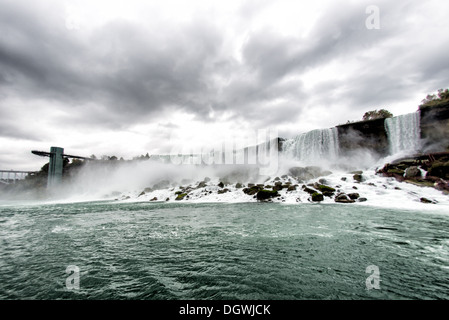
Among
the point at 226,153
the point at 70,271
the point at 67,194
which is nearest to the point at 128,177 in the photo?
the point at 67,194

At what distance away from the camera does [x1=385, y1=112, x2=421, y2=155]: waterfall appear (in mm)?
27016

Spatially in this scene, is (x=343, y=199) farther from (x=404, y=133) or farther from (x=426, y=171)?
(x=404, y=133)

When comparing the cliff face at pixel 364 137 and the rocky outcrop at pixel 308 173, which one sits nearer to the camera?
the rocky outcrop at pixel 308 173

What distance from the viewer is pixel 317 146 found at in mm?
34312

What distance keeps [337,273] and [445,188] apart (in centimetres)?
1997

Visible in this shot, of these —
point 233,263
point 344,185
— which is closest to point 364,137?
point 344,185

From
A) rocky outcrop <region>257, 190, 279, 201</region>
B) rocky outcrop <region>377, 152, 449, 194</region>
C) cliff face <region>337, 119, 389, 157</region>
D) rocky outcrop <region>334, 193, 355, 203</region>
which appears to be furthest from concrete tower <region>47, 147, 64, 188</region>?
rocky outcrop <region>377, 152, 449, 194</region>

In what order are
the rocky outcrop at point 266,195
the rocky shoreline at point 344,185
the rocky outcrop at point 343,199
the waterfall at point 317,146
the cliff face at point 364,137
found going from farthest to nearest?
the waterfall at point 317,146, the cliff face at point 364,137, the rocky outcrop at point 266,195, the rocky shoreline at point 344,185, the rocky outcrop at point 343,199

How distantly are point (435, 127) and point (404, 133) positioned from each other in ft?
10.6

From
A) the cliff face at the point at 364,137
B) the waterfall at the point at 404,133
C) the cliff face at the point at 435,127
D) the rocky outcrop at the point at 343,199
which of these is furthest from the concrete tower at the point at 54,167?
the cliff face at the point at 435,127

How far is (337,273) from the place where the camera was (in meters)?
4.05

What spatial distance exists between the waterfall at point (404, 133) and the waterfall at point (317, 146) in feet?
24.9

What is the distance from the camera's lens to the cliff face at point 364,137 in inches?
1256

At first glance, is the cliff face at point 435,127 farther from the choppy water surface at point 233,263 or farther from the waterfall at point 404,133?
the choppy water surface at point 233,263
